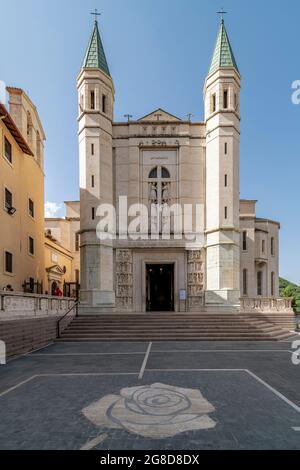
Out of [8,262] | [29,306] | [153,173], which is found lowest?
[29,306]

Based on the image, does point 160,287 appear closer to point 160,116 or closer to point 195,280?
point 195,280

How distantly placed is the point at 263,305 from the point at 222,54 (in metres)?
19.3

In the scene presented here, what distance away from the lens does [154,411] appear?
5.68 meters

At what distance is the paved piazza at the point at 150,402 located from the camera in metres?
4.66

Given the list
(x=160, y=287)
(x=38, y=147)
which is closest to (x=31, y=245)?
(x=38, y=147)

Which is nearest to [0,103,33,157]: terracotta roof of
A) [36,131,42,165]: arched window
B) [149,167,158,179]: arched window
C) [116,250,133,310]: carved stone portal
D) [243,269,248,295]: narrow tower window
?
[36,131,42,165]: arched window

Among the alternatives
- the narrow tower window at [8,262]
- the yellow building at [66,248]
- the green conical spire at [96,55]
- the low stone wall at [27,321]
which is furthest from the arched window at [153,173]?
the low stone wall at [27,321]

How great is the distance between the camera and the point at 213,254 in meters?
22.3

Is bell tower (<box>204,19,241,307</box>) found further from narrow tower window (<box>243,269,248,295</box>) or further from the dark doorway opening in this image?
narrow tower window (<box>243,269,248,295</box>)

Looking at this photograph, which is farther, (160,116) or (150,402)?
(160,116)

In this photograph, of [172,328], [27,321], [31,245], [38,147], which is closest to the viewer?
[27,321]

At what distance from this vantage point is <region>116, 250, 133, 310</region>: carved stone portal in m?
22.8

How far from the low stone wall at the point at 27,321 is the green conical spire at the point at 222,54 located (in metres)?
20.9

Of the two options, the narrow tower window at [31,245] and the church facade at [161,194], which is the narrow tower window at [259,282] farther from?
the narrow tower window at [31,245]
